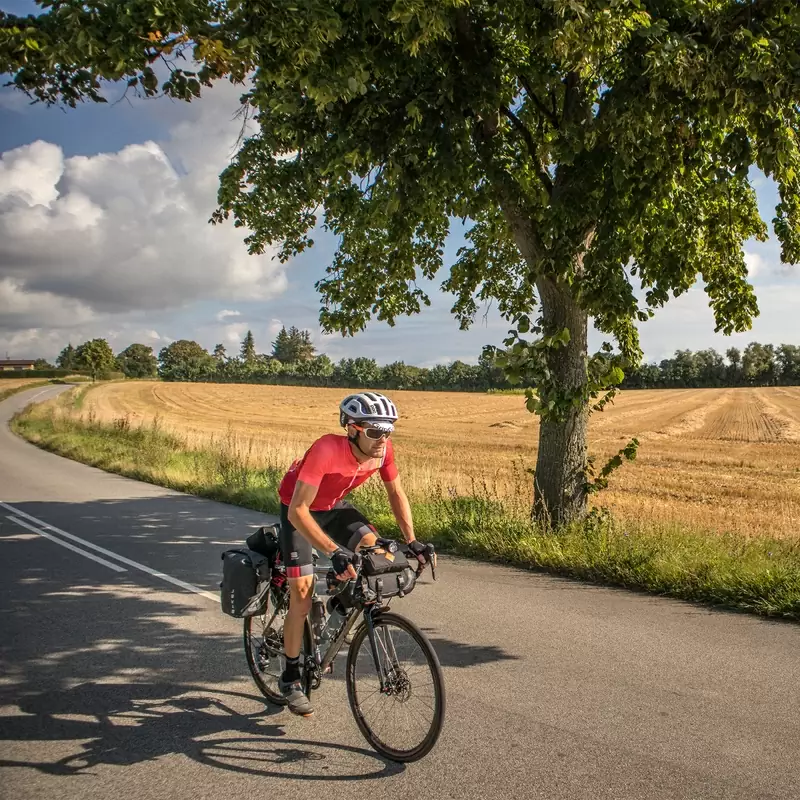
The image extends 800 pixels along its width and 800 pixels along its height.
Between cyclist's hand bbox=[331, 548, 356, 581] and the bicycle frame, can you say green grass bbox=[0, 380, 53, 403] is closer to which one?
the bicycle frame

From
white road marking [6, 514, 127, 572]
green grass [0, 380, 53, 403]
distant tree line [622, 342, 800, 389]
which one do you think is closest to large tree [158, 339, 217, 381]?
green grass [0, 380, 53, 403]

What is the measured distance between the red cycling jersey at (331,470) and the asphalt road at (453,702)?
4.50ft

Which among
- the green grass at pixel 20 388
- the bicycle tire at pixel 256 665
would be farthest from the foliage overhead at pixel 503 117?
the green grass at pixel 20 388

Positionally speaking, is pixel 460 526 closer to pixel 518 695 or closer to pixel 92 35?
pixel 518 695

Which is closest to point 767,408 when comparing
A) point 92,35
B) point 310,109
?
point 310,109

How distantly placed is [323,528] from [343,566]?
659 millimetres

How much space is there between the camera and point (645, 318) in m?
7.19

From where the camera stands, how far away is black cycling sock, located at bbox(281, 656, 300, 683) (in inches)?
156

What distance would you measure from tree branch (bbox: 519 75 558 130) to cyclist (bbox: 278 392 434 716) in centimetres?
542

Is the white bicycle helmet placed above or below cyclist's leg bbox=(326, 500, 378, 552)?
above

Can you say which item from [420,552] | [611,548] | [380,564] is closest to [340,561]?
[380,564]

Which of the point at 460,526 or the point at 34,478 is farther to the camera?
the point at 34,478

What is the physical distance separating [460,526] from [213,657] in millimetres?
4409

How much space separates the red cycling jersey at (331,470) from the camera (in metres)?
3.66
